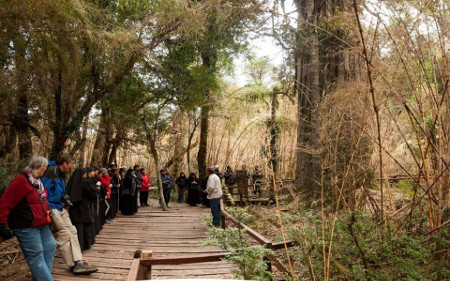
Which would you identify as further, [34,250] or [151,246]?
[151,246]

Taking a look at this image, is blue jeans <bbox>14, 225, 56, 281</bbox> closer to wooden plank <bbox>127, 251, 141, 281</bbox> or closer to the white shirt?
wooden plank <bbox>127, 251, 141, 281</bbox>

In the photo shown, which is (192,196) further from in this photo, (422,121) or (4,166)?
(422,121)

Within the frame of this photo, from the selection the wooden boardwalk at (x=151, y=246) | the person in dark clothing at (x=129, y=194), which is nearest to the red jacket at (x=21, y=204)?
the wooden boardwalk at (x=151, y=246)

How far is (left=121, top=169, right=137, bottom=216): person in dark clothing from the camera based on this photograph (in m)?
9.91

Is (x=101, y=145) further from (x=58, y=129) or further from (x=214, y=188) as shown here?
(x=214, y=188)

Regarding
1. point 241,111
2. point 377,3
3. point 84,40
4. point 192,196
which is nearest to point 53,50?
point 84,40

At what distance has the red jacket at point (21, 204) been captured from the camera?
11.5ft

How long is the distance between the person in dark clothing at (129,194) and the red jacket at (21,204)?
20.5 ft

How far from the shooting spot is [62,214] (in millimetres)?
4762

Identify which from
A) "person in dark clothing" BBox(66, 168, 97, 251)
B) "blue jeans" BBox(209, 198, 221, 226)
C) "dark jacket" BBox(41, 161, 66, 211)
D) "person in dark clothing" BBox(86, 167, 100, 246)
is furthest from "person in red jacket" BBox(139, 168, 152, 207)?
"dark jacket" BBox(41, 161, 66, 211)

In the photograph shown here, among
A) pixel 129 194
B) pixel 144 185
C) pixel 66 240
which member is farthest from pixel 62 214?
pixel 144 185

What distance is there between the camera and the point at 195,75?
11.6 meters

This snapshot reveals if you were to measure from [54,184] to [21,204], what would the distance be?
97 cm

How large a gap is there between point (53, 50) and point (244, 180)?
20.8 feet
